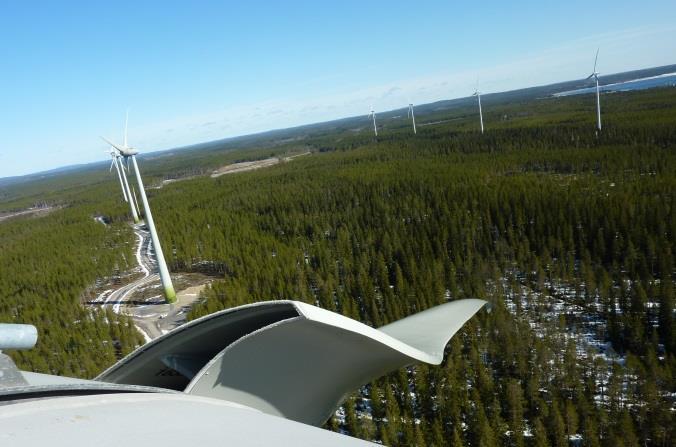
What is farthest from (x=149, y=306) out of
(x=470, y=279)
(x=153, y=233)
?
(x=470, y=279)

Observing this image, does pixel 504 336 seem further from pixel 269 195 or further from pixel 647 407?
pixel 269 195

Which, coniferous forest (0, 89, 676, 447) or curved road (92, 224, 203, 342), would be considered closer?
coniferous forest (0, 89, 676, 447)

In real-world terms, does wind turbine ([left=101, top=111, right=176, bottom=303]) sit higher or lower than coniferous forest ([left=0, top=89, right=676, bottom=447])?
higher

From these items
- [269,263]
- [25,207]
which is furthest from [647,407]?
[25,207]

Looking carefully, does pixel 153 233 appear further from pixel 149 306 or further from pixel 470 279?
pixel 470 279

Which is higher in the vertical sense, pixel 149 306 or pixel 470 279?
pixel 149 306

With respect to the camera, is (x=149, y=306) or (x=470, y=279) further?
(x=149, y=306)

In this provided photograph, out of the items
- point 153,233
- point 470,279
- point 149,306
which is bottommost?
point 470,279

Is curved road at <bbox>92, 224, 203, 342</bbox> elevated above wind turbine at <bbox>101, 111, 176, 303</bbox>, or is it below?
below
